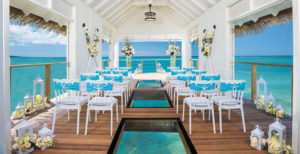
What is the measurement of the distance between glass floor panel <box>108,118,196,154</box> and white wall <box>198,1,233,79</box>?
9.44 ft

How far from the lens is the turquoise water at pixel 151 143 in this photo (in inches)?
103

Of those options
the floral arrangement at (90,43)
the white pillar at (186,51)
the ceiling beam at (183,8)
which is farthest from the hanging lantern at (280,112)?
the white pillar at (186,51)

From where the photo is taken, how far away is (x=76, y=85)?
3.02 meters

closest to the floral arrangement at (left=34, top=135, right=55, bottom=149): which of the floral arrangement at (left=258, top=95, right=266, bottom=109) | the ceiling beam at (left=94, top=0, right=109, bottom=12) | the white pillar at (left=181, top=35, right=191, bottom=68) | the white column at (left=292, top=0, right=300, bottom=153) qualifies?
the white column at (left=292, top=0, right=300, bottom=153)

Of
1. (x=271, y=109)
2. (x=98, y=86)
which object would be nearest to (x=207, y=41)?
(x=271, y=109)

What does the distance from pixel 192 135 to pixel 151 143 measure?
0.68 meters

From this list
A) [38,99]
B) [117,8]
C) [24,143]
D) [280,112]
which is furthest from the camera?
[117,8]

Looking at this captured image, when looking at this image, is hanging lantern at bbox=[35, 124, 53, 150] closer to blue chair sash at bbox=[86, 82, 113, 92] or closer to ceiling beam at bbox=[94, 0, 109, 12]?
blue chair sash at bbox=[86, 82, 113, 92]

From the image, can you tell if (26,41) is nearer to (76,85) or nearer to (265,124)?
(76,85)

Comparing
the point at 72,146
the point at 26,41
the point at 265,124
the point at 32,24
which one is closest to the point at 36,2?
the point at 32,24

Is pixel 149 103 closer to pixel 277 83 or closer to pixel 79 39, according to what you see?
pixel 79 39

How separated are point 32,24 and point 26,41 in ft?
22.3

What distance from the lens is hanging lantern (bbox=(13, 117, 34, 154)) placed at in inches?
94.0

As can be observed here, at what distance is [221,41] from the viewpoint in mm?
6062
